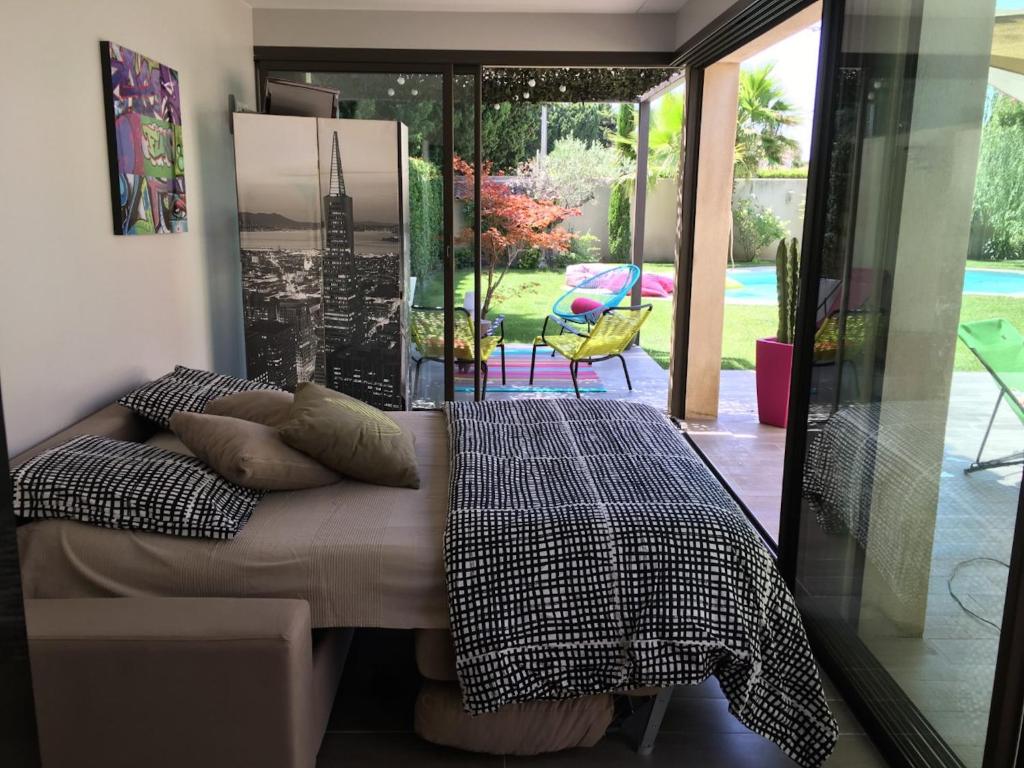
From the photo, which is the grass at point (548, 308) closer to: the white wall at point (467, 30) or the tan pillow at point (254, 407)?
the white wall at point (467, 30)

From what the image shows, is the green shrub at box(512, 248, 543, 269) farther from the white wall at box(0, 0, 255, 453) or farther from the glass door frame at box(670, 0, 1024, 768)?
the white wall at box(0, 0, 255, 453)

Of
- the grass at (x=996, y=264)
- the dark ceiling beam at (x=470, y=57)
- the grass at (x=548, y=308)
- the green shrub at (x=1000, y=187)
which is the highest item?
the dark ceiling beam at (x=470, y=57)

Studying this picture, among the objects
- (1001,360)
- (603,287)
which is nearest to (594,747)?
(1001,360)

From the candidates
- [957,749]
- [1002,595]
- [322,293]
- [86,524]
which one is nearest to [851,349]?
[1002,595]

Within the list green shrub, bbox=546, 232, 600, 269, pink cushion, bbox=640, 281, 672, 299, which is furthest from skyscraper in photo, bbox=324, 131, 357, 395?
green shrub, bbox=546, 232, 600, 269

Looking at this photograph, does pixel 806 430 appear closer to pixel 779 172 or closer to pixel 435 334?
pixel 435 334

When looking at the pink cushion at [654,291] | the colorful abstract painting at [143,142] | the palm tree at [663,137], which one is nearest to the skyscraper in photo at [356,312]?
the colorful abstract painting at [143,142]

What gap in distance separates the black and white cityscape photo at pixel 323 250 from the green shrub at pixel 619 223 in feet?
21.8

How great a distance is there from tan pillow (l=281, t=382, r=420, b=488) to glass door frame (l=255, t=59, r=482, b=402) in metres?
2.50

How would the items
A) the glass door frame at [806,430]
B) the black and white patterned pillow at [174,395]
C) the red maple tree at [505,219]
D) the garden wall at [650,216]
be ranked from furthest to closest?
1. the garden wall at [650,216]
2. the red maple tree at [505,219]
3. the black and white patterned pillow at [174,395]
4. the glass door frame at [806,430]

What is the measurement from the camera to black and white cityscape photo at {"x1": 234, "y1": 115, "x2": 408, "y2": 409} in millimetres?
4371

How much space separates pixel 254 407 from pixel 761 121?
8982 mm

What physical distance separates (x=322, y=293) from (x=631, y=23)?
2.48m

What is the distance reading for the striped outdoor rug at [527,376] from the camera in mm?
5605
